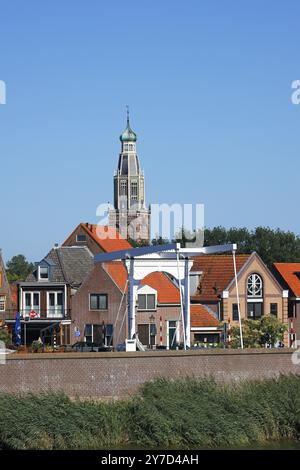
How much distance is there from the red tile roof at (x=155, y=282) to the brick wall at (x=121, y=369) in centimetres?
2131

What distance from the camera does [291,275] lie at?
72.5 meters

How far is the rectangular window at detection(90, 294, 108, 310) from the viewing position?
61.6 meters

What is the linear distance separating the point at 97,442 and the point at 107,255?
1267 cm

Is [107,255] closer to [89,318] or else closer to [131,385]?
[131,385]

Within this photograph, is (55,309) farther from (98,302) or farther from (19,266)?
(19,266)

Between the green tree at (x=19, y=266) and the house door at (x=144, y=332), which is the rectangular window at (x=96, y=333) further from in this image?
the green tree at (x=19, y=266)

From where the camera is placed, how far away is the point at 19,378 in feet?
125

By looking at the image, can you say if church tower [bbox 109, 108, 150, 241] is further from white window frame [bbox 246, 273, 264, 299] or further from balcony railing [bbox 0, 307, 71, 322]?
balcony railing [bbox 0, 307, 71, 322]

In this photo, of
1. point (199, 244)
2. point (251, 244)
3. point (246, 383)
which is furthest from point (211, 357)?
point (251, 244)

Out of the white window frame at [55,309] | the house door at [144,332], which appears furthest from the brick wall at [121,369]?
the white window frame at [55,309]

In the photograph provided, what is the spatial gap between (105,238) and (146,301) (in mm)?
18616

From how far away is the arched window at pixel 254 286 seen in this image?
67.8 metres

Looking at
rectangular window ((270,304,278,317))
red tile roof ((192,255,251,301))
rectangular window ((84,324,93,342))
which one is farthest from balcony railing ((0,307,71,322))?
rectangular window ((270,304,278,317))
